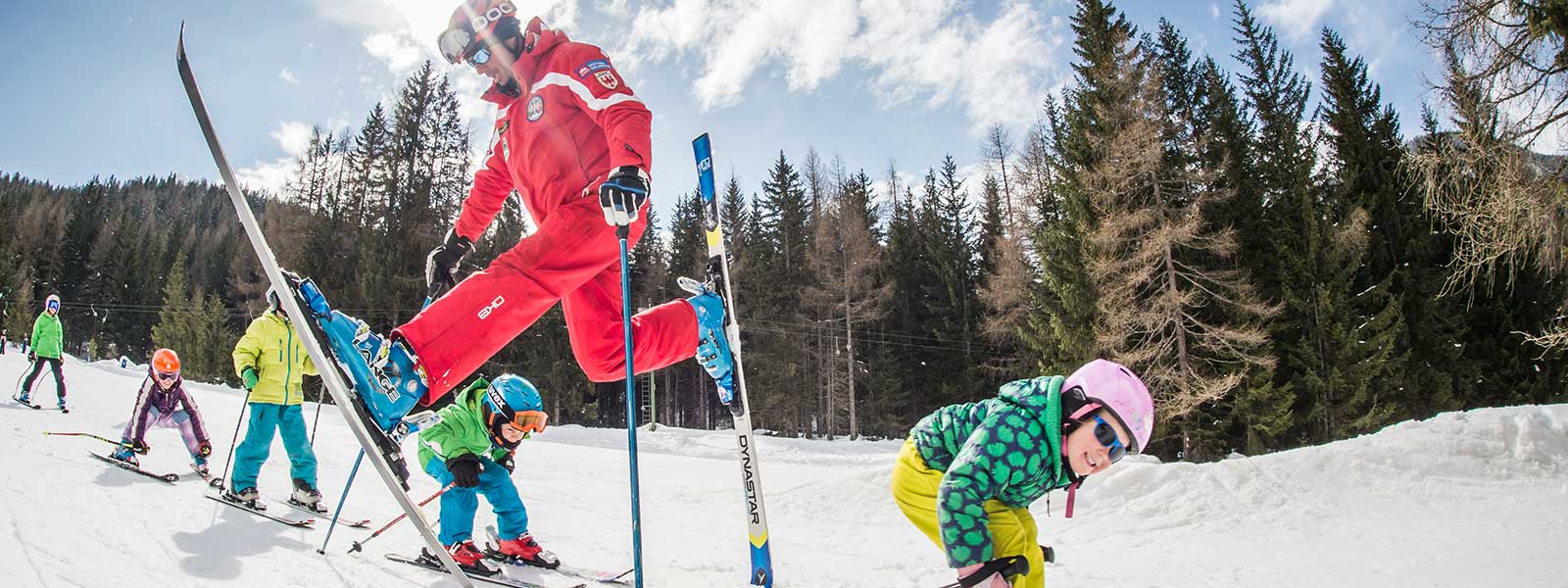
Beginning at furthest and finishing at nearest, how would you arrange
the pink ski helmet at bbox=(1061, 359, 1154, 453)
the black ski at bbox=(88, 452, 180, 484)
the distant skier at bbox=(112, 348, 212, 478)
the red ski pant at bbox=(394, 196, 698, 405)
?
the distant skier at bbox=(112, 348, 212, 478) → the black ski at bbox=(88, 452, 180, 484) → the red ski pant at bbox=(394, 196, 698, 405) → the pink ski helmet at bbox=(1061, 359, 1154, 453)

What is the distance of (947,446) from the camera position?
250 cm

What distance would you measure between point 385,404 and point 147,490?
322 centimetres

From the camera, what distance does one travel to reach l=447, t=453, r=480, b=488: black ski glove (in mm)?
3438

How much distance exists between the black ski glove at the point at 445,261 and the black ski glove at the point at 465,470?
86 cm

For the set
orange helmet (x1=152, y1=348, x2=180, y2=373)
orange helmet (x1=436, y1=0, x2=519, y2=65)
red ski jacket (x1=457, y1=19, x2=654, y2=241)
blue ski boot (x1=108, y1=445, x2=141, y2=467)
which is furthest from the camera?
orange helmet (x1=152, y1=348, x2=180, y2=373)

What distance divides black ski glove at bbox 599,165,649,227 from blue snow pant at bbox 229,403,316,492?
12.8 ft

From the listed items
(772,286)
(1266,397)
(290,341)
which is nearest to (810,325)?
(772,286)

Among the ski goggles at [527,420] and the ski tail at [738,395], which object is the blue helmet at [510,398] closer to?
the ski goggles at [527,420]

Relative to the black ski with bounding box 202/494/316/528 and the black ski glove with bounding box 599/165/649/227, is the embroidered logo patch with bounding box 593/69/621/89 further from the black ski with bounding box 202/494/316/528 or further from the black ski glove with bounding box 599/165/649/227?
the black ski with bounding box 202/494/316/528

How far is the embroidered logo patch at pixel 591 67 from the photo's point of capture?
2875mm

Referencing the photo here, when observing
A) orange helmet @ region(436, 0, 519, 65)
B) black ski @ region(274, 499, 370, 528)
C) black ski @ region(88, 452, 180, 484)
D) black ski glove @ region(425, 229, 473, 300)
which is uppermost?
orange helmet @ region(436, 0, 519, 65)

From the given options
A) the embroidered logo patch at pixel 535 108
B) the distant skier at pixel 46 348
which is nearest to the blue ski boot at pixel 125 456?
the embroidered logo patch at pixel 535 108

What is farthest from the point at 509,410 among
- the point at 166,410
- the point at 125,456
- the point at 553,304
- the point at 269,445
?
the point at 166,410

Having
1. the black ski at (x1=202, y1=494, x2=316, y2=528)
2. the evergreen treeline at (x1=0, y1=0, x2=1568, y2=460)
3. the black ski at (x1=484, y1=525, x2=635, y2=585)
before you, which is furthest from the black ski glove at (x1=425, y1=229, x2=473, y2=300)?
the evergreen treeline at (x1=0, y1=0, x2=1568, y2=460)
